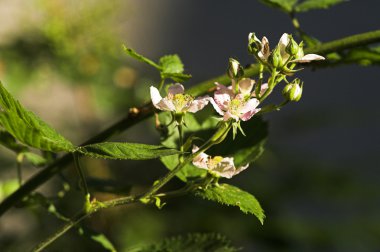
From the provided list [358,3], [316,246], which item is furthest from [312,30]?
[316,246]

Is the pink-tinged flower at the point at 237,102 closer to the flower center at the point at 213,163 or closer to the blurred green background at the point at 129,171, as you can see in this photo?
the flower center at the point at 213,163

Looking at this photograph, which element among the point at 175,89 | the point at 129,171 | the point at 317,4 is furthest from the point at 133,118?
the point at 129,171

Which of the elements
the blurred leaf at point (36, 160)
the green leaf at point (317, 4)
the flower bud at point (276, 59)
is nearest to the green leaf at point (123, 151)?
the flower bud at point (276, 59)

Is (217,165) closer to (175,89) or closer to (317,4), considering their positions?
(175,89)

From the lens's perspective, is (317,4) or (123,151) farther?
(317,4)

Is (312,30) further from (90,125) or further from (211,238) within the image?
(211,238)

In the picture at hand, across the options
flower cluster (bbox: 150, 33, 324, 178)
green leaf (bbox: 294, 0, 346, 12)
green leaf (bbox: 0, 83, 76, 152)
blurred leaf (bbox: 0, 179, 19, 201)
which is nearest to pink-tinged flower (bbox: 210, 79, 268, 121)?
flower cluster (bbox: 150, 33, 324, 178)

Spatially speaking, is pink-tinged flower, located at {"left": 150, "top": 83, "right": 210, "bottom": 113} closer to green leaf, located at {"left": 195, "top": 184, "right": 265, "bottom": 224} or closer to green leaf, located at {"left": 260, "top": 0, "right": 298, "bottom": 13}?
green leaf, located at {"left": 195, "top": 184, "right": 265, "bottom": 224}
